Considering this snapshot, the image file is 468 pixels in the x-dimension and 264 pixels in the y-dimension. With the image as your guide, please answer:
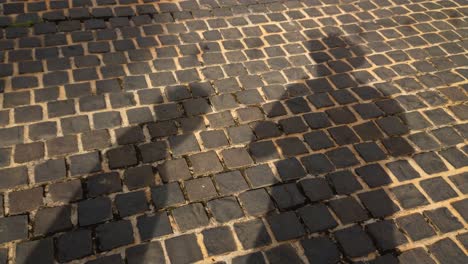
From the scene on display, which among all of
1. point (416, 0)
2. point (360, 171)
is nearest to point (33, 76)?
point (360, 171)

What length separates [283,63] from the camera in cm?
427

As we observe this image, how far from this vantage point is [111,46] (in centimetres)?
423

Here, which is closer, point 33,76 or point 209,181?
point 209,181

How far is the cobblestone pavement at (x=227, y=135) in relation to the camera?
104 inches

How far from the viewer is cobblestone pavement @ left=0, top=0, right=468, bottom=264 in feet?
8.71

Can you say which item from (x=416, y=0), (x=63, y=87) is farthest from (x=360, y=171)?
(x=416, y=0)

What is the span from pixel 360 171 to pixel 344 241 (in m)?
0.74

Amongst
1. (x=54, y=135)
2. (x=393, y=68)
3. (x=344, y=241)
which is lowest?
(x=54, y=135)

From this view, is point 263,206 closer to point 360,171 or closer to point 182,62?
point 360,171

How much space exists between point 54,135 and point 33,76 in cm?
93

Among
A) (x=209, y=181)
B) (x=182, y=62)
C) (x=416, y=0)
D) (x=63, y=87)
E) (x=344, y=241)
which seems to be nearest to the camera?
(x=344, y=241)

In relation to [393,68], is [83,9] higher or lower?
lower

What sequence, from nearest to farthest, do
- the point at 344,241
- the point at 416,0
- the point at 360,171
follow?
the point at 344,241
the point at 360,171
the point at 416,0

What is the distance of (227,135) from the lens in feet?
11.1
